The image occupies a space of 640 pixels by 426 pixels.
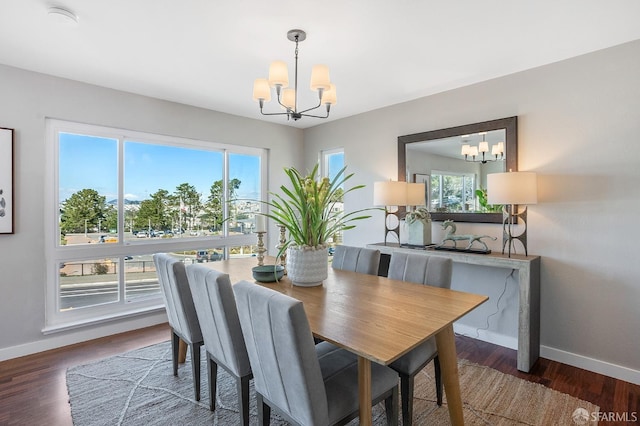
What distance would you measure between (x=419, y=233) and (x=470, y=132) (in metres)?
1.09

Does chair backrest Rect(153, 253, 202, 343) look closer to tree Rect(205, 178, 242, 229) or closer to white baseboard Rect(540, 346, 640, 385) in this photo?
tree Rect(205, 178, 242, 229)

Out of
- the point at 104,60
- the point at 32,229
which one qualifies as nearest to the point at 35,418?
the point at 32,229

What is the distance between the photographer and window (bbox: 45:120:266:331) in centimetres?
310

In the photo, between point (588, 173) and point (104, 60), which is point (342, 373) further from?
point (104, 60)

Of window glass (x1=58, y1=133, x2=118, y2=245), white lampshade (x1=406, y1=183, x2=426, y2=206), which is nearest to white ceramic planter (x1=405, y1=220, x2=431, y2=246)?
white lampshade (x1=406, y1=183, x2=426, y2=206)

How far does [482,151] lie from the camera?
3.09 metres

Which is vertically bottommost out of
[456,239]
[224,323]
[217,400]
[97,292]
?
[217,400]

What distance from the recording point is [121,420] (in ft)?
6.38

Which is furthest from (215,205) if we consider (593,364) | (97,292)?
(593,364)

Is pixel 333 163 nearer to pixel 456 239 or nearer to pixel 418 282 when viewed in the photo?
pixel 456 239

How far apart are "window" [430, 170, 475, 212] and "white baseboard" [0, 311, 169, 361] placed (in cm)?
329

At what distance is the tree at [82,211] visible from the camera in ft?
10.2

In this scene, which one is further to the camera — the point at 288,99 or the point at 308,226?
the point at 288,99

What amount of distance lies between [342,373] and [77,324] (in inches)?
114
